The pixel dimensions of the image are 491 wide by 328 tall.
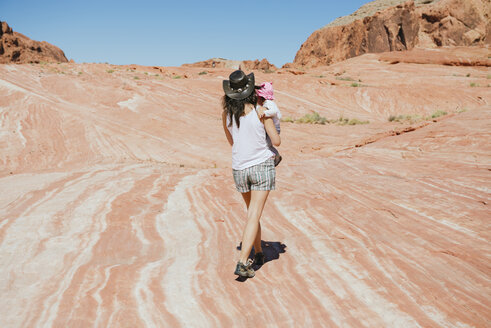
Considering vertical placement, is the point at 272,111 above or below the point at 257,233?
above

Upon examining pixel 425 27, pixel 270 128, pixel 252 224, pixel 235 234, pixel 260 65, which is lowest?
pixel 235 234

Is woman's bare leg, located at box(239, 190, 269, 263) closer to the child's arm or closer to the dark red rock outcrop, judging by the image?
the child's arm

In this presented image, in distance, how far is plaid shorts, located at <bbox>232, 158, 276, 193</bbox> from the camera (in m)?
3.20

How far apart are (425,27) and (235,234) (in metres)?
50.5

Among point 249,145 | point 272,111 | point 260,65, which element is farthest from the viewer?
point 260,65

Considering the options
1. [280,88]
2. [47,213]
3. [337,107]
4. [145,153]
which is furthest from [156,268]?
[280,88]

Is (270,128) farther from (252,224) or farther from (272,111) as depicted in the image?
(252,224)

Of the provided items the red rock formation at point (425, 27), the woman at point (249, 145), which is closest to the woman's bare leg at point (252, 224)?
the woman at point (249, 145)

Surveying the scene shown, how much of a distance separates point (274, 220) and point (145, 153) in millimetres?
6611

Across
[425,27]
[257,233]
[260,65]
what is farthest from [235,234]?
[425,27]

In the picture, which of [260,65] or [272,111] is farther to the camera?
[260,65]

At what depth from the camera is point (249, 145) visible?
3.19 metres

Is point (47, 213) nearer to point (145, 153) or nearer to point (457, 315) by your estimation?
point (457, 315)

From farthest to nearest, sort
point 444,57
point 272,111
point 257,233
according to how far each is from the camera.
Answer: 1. point 444,57
2. point 257,233
3. point 272,111
